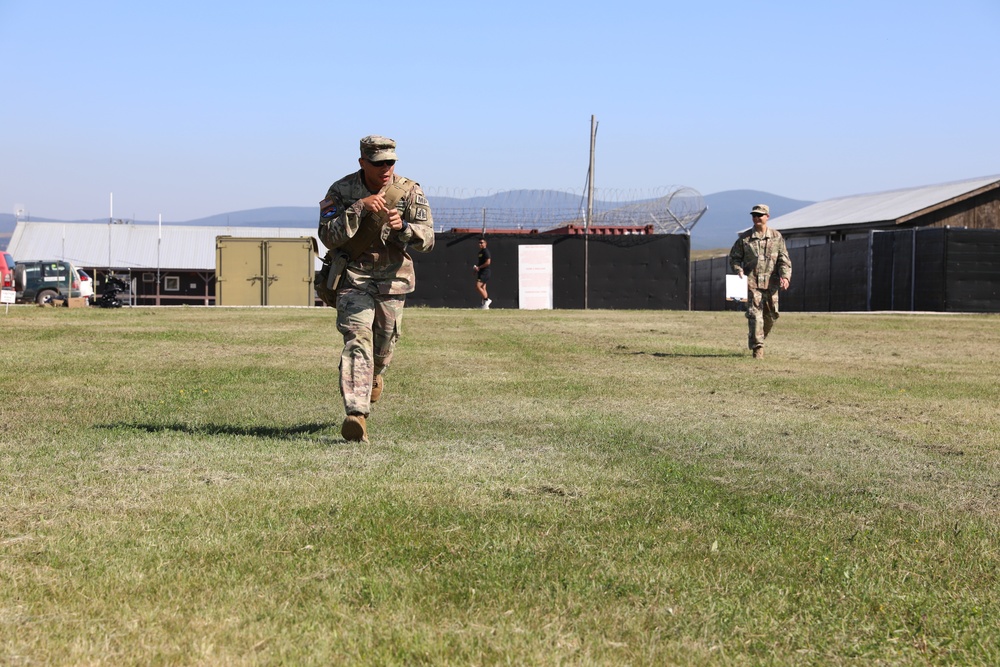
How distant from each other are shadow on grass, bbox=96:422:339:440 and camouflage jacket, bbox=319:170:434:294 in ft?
3.64

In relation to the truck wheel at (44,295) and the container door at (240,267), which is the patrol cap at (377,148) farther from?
the truck wheel at (44,295)

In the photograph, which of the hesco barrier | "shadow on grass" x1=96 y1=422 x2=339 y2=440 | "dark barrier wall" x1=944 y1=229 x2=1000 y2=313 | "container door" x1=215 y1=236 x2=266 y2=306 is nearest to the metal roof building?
the hesco barrier

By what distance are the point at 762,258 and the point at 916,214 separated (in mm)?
30808

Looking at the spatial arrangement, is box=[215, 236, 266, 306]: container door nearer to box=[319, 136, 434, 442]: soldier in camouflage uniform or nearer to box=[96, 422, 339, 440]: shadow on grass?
box=[96, 422, 339, 440]: shadow on grass

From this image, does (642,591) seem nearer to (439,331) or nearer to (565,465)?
(565,465)

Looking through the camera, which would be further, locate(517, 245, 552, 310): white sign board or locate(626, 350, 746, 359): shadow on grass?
locate(517, 245, 552, 310): white sign board

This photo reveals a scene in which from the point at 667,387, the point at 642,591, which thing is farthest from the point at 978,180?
the point at 642,591

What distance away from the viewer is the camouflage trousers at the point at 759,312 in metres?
15.8

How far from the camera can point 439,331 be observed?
2048 cm

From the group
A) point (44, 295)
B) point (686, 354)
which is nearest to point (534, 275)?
point (44, 295)

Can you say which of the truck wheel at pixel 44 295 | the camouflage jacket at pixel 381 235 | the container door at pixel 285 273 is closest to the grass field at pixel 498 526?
the camouflage jacket at pixel 381 235

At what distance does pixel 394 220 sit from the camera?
7668mm

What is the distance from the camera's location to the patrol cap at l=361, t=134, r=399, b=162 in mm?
7578

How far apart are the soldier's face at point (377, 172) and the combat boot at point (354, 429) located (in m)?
1.60
